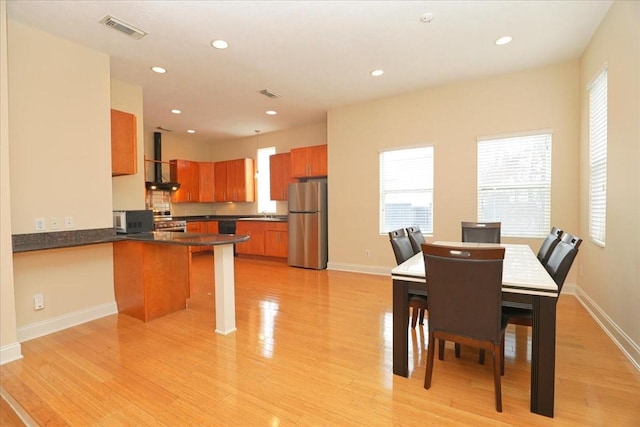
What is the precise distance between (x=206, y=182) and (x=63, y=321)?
5.09 meters

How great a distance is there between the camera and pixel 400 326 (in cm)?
211

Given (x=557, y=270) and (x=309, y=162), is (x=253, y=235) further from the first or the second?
(x=557, y=270)

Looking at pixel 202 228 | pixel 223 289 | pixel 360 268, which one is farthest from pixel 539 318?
pixel 202 228

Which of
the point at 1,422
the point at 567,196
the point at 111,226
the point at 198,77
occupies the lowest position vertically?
the point at 1,422

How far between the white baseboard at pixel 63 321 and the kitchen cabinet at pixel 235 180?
14.2 feet

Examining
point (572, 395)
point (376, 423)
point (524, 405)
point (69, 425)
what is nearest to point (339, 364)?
point (376, 423)

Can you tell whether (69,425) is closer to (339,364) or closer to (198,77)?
(339,364)

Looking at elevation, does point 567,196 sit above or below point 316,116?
below

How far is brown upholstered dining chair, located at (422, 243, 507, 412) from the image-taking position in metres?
1.71

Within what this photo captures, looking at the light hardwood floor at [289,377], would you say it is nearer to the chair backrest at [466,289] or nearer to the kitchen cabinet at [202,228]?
the chair backrest at [466,289]

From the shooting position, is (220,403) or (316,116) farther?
(316,116)

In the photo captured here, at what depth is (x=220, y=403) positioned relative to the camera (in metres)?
1.86

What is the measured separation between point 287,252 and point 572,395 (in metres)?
4.95

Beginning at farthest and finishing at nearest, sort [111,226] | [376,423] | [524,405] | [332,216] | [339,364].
Result: [332,216] < [111,226] < [339,364] < [524,405] < [376,423]
